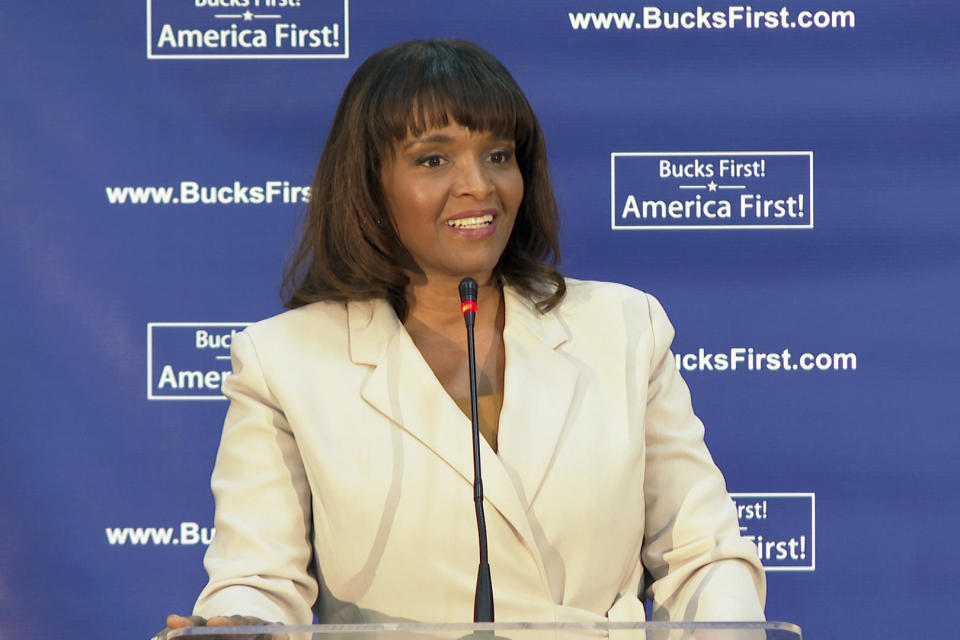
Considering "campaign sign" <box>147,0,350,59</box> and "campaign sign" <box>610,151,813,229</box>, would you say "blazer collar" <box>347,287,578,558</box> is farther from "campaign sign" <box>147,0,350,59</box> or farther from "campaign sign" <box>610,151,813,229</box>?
"campaign sign" <box>147,0,350,59</box>

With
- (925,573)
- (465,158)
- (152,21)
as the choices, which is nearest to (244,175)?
(152,21)

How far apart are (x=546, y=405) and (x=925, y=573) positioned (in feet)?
3.80

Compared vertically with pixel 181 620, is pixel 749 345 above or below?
above

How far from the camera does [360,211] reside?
1923 mm

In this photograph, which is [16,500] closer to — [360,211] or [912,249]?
[360,211]

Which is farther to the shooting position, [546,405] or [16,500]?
[16,500]

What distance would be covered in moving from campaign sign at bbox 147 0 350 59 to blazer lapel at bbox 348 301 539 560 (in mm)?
917

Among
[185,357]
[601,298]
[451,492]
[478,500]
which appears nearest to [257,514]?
[451,492]

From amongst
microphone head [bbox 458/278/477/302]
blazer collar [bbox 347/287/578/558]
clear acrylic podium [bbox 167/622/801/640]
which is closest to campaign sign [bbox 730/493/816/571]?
blazer collar [bbox 347/287/578/558]

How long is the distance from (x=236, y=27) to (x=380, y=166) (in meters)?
0.91

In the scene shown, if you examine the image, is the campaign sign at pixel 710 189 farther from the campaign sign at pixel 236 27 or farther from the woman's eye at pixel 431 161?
the woman's eye at pixel 431 161

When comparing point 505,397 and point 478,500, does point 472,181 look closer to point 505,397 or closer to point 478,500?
point 505,397

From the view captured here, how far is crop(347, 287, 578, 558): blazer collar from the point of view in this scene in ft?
5.72

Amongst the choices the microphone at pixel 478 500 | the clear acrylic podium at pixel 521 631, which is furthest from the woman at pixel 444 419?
the clear acrylic podium at pixel 521 631
